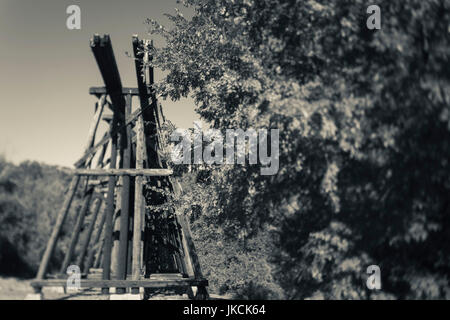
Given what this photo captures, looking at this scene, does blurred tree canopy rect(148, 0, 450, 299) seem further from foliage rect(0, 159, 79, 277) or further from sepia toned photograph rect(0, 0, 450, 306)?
foliage rect(0, 159, 79, 277)

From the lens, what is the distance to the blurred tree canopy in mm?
4992

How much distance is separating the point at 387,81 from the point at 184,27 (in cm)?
717

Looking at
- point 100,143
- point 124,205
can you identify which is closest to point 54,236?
point 124,205

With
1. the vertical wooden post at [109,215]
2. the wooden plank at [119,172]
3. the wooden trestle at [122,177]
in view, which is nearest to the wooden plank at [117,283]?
the wooden trestle at [122,177]

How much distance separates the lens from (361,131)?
17.0 feet

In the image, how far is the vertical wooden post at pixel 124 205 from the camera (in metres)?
8.08

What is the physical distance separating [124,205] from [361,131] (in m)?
5.87

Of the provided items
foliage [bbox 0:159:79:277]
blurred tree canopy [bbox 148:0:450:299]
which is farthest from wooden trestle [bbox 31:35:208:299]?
foliage [bbox 0:159:79:277]

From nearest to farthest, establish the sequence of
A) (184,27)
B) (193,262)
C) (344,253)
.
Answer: (344,253) → (193,262) → (184,27)

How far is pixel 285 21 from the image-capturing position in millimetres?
6715

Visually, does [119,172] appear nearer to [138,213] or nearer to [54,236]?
[138,213]

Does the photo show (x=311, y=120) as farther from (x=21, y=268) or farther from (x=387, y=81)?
(x=21, y=268)

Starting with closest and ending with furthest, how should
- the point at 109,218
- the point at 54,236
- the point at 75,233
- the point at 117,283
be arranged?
the point at 54,236 < the point at 117,283 < the point at 109,218 < the point at 75,233

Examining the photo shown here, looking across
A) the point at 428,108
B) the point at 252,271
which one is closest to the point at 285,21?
the point at 428,108
